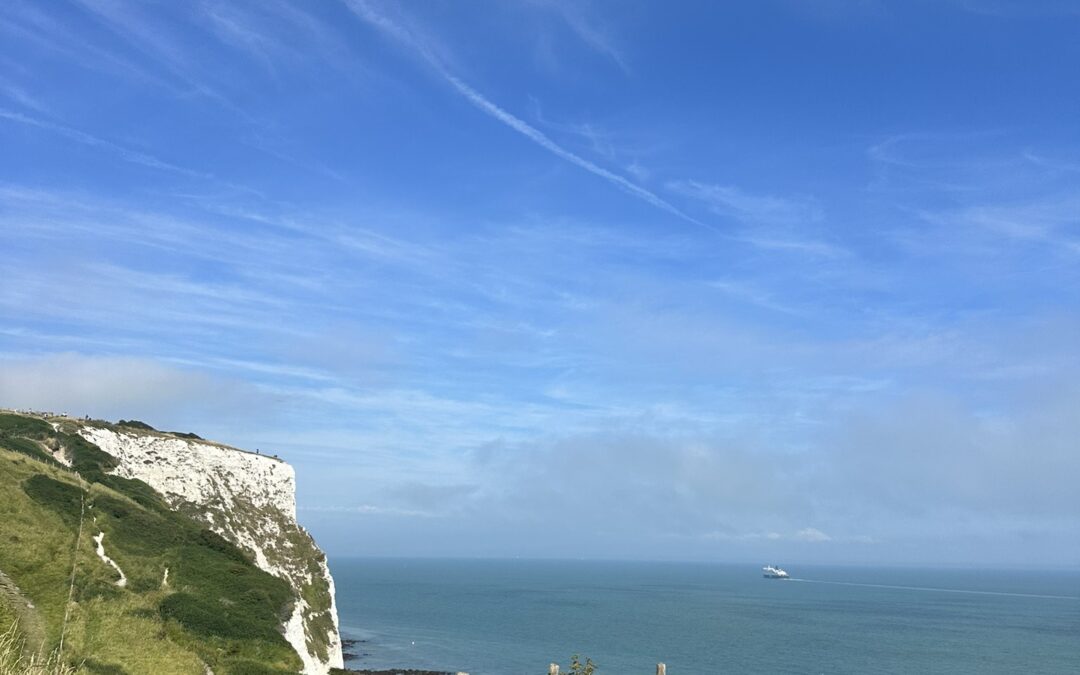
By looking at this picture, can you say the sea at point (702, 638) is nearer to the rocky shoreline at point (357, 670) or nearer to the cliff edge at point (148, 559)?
the rocky shoreline at point (357, 670)

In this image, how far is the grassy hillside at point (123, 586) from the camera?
39.9 metres

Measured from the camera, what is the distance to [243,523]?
254 feet

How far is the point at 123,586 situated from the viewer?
47156 mm

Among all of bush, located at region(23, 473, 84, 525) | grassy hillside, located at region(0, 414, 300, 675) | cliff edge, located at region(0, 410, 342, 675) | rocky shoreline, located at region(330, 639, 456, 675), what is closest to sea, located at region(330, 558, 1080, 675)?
rocky shoreline, located at region(330, 639, 456, 675)

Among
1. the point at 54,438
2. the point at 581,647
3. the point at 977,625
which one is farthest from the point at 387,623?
the point at 977,625

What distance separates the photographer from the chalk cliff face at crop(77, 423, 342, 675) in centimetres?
7431

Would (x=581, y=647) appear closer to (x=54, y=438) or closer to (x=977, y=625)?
(x=54, y=438)

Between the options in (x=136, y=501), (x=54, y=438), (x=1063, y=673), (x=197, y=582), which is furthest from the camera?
(x=1063, y=673)

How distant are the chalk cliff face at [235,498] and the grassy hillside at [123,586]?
32.1ft

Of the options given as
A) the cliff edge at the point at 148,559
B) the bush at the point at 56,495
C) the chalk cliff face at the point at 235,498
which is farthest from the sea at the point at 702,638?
the bush at the point at 56,495

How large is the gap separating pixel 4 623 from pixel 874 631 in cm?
14220

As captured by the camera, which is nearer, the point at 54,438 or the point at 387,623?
the point at 54,438

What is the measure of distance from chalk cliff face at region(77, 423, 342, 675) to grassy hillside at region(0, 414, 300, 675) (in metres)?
9.79

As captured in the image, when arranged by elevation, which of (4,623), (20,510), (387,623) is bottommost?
(387,623)
